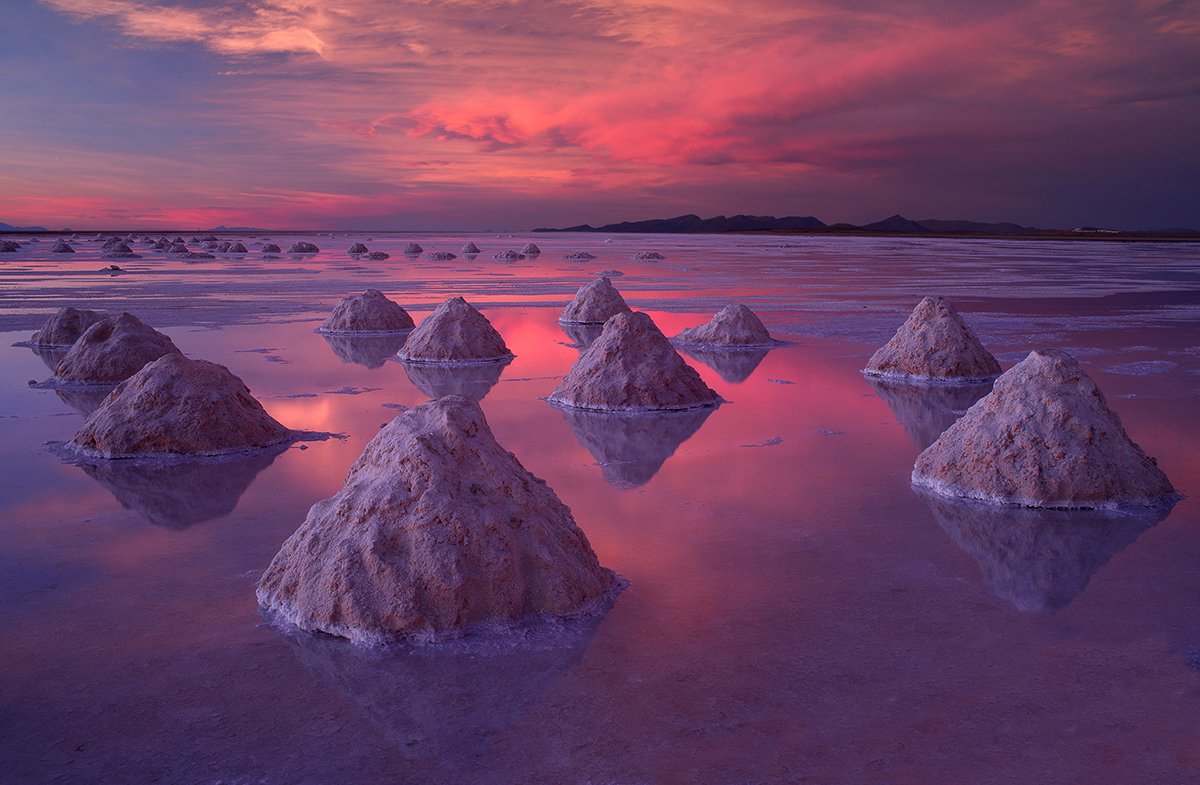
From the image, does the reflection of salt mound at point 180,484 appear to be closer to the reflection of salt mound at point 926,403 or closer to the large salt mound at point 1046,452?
the large salt mound at point 1046,452

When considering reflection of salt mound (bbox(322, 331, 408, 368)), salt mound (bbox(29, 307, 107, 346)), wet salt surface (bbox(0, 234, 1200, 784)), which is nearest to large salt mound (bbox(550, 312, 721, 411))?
wet salt surface (bbox(0, 234, 1200, 784))

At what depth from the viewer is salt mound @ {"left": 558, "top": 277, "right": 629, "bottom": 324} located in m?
15.3

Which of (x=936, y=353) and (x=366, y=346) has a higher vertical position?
(x=936, y=353)

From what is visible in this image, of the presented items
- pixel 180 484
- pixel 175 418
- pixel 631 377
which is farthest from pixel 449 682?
pixel 631 377

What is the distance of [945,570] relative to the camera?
451 cm

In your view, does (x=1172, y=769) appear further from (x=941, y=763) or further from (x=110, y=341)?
(x=110, y=341)

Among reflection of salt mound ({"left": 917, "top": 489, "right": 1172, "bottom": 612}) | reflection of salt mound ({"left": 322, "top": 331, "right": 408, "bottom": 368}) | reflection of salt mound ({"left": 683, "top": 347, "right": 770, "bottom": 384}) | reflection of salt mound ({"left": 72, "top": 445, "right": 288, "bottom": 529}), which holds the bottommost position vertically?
reflection of salt mound ({"left": 322, "top": 331, "right": 408, "bottom": 368})

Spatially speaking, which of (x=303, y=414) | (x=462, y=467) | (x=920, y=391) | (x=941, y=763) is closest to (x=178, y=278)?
(x=303, y=414)

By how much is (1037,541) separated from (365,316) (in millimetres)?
11128

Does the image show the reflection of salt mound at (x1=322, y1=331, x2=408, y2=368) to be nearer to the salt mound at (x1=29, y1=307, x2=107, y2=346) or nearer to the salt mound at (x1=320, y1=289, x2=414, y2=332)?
the salt mound at (x1=320, y1=289, x2=414, y2=332)

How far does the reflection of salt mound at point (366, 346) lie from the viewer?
459 inches

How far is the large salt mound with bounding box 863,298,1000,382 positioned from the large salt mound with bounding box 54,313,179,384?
758cm

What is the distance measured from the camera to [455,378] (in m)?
10.3

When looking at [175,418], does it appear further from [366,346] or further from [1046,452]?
[366,346]
